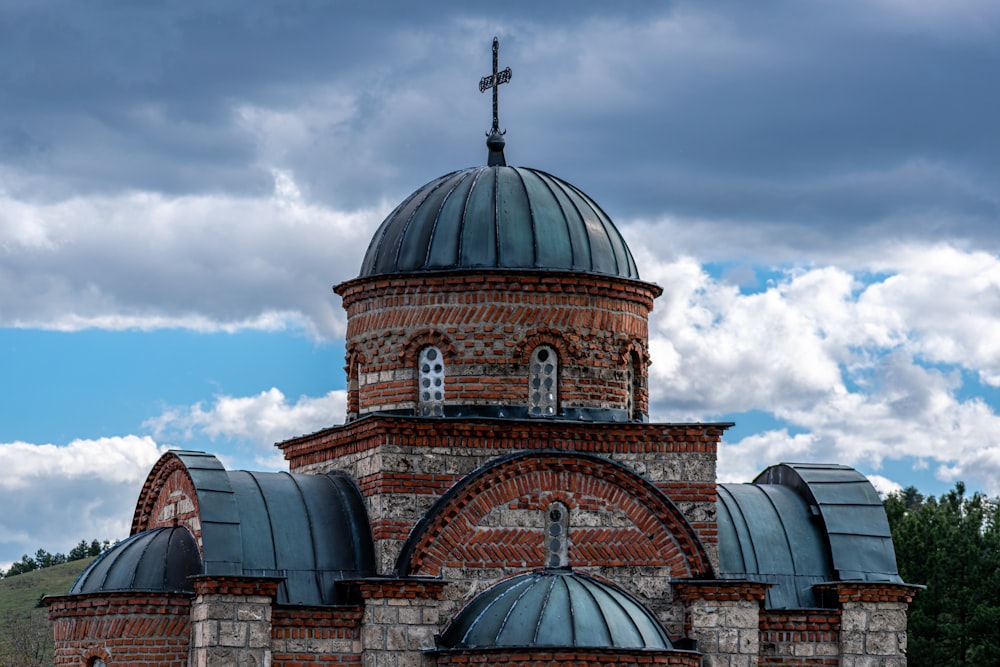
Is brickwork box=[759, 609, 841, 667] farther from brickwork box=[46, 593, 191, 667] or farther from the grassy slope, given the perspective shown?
the grassy slope

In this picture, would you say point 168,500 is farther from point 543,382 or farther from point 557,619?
point 557,619

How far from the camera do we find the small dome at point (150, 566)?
2283 centimetres

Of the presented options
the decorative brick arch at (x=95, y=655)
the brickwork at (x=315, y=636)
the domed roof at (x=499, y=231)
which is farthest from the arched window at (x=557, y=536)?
the decorative brick arch at (x=95, y=655)

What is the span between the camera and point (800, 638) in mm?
24031

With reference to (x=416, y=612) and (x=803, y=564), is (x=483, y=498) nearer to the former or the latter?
(x=416, y=612)

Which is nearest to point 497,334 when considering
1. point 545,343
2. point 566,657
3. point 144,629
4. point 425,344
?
point 545,343

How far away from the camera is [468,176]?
86.3ft

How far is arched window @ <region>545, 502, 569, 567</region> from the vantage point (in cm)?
2341

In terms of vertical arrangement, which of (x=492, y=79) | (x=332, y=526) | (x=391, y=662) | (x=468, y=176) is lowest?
(x=391, y=662)

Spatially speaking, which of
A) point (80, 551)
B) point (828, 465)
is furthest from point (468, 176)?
point (80, 551)

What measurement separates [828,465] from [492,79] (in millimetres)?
7790

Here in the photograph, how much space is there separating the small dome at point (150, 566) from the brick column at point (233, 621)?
0.83 meters

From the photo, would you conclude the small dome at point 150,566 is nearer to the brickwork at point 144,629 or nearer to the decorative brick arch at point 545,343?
the brickwork at point 144,629

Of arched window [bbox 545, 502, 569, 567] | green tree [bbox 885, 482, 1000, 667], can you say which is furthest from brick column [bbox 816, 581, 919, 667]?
green tree [bbox 885, 482, 1000, 667]
